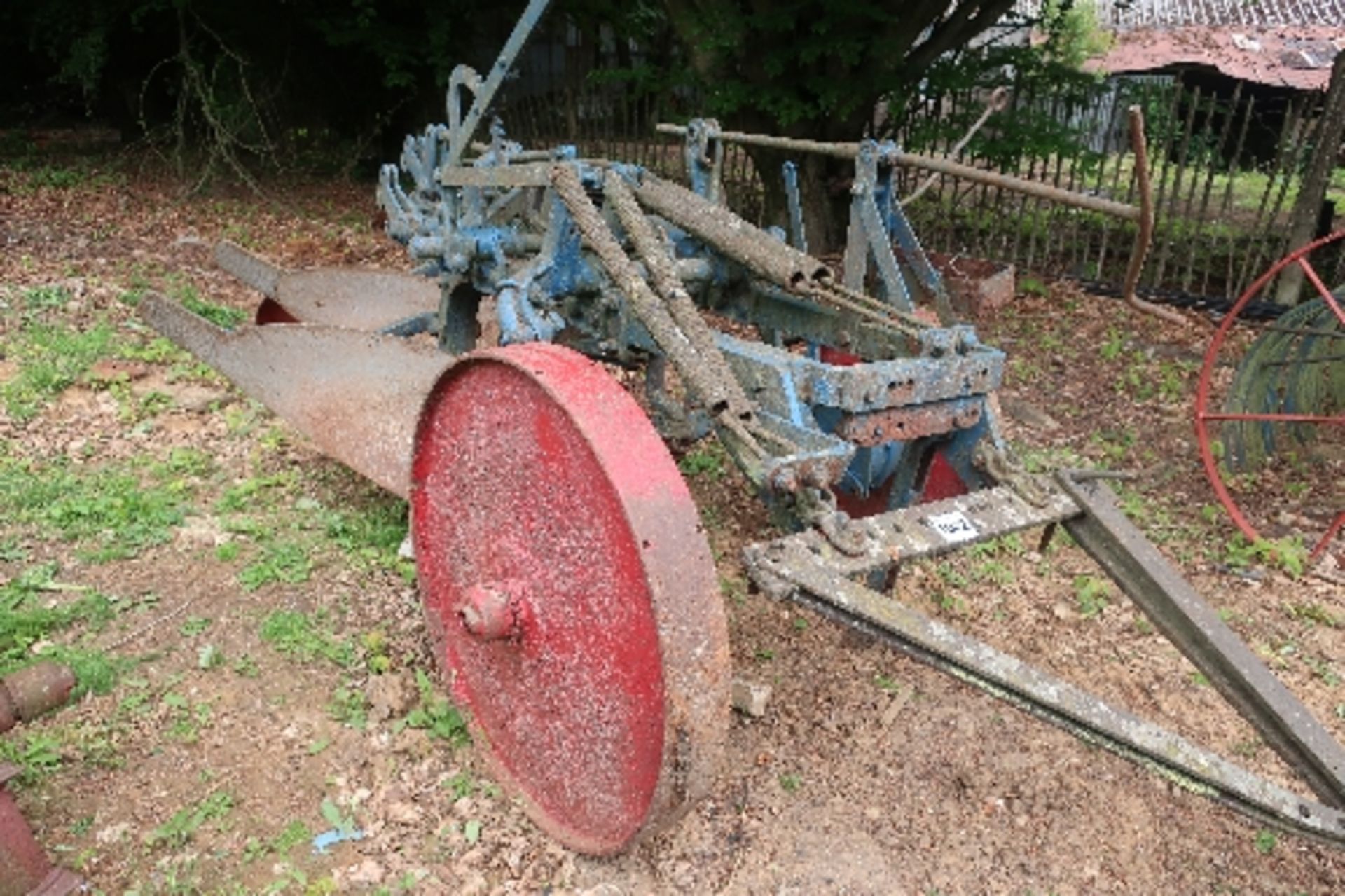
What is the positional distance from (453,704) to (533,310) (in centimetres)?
A: 115

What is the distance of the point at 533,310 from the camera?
3.08 metres

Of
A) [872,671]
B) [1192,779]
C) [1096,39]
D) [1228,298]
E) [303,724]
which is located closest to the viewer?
[1192,779]

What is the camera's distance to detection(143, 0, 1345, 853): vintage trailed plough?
2.07 meters

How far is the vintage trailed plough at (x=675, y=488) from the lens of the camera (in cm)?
207

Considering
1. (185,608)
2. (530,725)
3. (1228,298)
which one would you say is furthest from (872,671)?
(1228,298)

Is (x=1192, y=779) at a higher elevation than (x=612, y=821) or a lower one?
higher

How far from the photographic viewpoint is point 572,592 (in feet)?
7.64

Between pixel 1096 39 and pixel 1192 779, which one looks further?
pixel 1096 39

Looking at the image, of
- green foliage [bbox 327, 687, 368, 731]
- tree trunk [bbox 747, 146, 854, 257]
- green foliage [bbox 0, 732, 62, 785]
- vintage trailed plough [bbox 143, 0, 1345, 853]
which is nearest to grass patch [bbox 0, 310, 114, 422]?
vintage trailed plough [bbox 143, 0, 1345, 853]

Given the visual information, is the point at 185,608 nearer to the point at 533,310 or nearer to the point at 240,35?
the point at 533,310

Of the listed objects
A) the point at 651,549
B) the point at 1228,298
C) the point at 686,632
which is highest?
the point at 651,549

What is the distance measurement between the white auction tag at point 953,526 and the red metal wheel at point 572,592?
540 mm

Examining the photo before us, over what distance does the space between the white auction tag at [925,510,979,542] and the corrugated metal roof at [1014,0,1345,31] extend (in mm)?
18626

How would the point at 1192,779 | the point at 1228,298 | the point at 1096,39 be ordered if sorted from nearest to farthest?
the point at 1192,779 → the point at 1228,298 → the point at 1096,39
